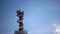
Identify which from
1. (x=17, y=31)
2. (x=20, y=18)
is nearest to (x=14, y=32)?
(x=17, y=31)

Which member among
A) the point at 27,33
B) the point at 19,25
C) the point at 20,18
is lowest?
the point at 27,33

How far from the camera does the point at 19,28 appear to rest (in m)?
16.1

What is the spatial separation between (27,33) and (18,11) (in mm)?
4687

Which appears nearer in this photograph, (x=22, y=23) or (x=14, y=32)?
(x=22, y=23)

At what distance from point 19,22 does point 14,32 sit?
2660 mm

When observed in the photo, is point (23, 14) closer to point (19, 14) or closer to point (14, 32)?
point (19, 14)

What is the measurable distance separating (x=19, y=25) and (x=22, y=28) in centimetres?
81

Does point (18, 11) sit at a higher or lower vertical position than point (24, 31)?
higher

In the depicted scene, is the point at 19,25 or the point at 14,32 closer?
the point at 19,25

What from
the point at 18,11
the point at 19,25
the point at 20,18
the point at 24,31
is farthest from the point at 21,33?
the point at 18,11

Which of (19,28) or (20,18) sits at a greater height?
(20,18)

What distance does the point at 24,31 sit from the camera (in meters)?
16.5

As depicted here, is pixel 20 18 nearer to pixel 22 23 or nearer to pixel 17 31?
pixel 22 23

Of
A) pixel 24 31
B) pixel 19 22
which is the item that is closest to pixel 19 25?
pixel 19 22
